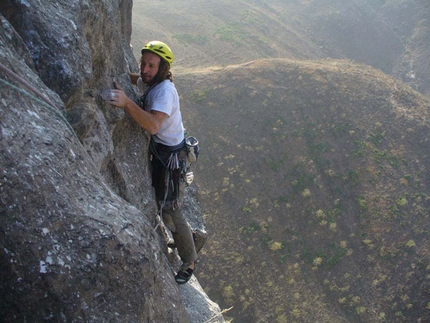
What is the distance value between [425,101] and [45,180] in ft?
114

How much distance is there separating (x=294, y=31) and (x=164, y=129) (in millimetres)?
51998

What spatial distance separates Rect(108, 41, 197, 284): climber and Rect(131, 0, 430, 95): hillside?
30994 millimetres

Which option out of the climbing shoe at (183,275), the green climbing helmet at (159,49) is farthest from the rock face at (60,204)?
the climbing shoe at (183,275)

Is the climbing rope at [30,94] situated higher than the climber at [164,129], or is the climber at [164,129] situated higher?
the climbing rope at [30,94]

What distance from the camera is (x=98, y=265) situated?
11.8 ft

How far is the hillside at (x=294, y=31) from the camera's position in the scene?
4359 centimetres

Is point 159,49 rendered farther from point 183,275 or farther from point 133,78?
point 183,275

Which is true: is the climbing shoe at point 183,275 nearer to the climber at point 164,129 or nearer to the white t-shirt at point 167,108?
the climber at point 164,129

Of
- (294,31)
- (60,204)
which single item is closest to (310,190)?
(60,204)

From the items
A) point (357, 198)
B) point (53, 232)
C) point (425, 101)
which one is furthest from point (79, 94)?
point (425, 101)

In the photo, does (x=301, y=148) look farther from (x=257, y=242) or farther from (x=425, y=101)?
(x=425, y=101)

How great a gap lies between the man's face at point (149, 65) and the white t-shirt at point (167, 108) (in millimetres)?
363

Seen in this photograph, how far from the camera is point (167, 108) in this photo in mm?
5977

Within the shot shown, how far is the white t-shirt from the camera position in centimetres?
598
